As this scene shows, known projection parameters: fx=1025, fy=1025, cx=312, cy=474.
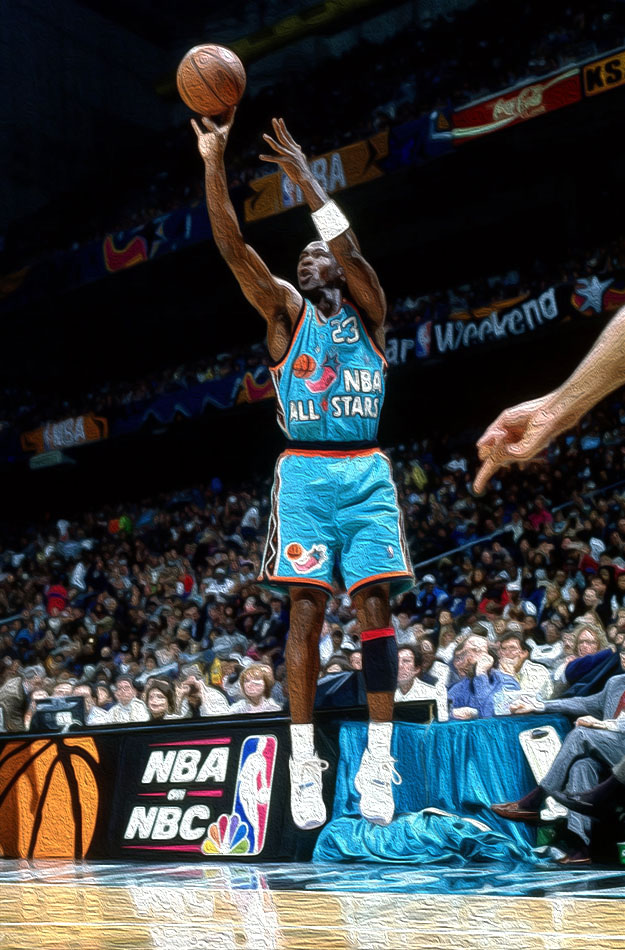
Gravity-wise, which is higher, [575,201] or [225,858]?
[575,201]

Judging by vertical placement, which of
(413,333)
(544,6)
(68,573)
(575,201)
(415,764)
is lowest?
(415,764)

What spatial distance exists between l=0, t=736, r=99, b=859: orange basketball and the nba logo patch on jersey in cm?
77

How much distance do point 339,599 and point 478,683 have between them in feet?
15.0

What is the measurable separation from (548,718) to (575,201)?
12.6 m

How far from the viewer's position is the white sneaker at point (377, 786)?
392cm

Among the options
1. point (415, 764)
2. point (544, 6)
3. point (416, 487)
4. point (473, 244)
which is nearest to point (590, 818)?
point (415, 764)

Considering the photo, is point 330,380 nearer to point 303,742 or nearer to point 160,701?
point 303,742

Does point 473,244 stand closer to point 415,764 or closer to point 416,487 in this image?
point 416,487

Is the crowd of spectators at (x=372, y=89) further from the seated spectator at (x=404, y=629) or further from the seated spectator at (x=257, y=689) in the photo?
the seated spectator at (x=257, y=689)

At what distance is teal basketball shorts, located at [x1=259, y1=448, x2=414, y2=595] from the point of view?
413cm

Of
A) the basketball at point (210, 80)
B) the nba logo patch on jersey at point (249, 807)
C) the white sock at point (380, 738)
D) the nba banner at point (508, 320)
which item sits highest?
the nba banner at point (508, 320)

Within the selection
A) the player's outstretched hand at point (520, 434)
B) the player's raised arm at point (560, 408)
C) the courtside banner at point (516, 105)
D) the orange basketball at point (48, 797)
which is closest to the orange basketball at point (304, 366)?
the orange basketball at point (48, 797)

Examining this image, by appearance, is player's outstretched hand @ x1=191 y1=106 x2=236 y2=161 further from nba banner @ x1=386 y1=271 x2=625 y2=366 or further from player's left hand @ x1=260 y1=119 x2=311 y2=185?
nba banner @ x1=386 y1=271 x2=625 y2=366

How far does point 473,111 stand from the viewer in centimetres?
1330
